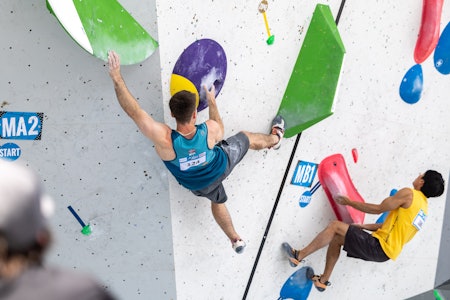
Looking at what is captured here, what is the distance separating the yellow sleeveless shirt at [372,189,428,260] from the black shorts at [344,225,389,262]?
36 mm

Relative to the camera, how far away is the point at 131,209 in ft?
8.95

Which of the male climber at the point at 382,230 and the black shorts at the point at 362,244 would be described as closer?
the male climber at the point at 382,230

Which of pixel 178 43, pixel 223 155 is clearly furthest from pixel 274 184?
pixel 178 43

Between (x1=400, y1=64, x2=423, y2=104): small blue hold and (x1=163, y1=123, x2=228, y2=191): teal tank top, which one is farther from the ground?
(x1=400, y1=64, x2=423, y2=104): small blue hold

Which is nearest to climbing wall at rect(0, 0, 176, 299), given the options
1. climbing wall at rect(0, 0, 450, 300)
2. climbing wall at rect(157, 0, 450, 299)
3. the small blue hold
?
climbing wall at rect(0, 0, 450, 300)

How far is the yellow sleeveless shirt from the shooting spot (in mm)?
3204

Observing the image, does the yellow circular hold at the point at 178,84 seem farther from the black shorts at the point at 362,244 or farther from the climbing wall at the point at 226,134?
the black shorts at the point at 362,244

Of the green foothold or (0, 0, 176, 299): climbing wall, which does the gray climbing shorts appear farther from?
the green foothold

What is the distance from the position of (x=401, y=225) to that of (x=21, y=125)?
2.08 meters

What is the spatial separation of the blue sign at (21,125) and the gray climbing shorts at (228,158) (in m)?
0.77

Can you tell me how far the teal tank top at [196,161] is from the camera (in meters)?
2.46

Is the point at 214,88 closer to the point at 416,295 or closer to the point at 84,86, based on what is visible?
the point at 84,86

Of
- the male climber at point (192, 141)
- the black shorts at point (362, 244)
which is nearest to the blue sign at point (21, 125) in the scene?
the male climber at point (192, 141)

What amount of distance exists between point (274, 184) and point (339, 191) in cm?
48
